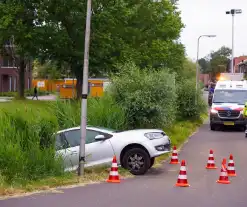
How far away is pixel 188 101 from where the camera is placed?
31.8 metres

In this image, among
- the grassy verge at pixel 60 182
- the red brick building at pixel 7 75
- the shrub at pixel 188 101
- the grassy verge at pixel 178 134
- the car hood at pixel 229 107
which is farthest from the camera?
the red brick building at pixel 7 75

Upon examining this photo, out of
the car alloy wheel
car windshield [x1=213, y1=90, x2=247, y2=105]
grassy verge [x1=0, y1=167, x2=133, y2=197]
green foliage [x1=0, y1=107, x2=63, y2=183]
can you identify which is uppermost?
car windshield [x1=213, y1=90, x2=247, y2=105]

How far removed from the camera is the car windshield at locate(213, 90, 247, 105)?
93.1 feet

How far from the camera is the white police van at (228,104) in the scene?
2775 centimetres

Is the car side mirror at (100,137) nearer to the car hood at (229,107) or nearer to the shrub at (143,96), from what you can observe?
the shrub at (143,96)

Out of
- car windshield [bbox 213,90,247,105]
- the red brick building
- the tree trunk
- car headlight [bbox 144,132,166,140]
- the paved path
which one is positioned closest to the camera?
the paved path

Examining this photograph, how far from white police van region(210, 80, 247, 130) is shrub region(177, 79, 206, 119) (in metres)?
2.55

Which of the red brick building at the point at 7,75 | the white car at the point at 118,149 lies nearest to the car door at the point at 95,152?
the white car at the point at 118,149

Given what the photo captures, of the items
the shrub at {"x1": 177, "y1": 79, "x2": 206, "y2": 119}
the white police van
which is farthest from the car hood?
the shrub at {"x1": 177, "y1": 79, "x2": 206, "y2": 119}

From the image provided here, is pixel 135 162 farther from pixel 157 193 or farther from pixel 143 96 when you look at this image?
pixel 143 96

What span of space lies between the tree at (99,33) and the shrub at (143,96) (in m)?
15.4

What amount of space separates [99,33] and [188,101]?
376 inches

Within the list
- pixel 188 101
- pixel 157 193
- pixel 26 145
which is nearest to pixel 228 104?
pixel 188 101

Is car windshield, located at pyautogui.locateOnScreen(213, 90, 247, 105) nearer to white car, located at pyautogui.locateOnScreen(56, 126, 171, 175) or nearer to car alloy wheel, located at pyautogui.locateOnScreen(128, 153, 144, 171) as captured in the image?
white car, located at pyautogui.locateOnScreen(56, 126, 171, 175)
